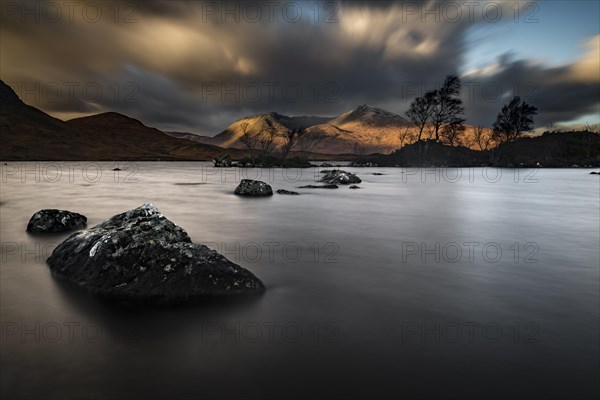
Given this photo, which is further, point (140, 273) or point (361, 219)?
point (361, 219)

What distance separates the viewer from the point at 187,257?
512cm

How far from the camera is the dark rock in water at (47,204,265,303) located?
4.80m

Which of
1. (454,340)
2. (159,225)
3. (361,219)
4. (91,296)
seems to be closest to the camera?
(454,340)

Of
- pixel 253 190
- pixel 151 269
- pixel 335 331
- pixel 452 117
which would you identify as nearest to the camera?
pixel 335 331

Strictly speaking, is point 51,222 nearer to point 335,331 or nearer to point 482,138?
point 335,331

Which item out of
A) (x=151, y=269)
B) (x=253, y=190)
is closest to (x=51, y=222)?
(x=151, y=269)

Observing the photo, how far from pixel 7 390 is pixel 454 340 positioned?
4171mm

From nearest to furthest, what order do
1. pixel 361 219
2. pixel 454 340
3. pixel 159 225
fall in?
pixel 454 340, pixel 159 225, pixel 361 219

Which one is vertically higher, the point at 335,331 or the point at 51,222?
the point at 51,222

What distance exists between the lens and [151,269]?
5.00 m

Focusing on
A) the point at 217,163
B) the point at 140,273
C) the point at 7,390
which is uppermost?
the point at 217,163

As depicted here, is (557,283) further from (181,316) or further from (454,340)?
(181,316)

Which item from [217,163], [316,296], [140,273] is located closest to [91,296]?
[140,273]

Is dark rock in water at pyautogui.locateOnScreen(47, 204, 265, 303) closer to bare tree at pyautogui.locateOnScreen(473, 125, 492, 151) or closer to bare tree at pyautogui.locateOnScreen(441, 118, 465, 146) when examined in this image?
bare tree at pyautogui.locateOnScreen(441, 118, 465, 146)
